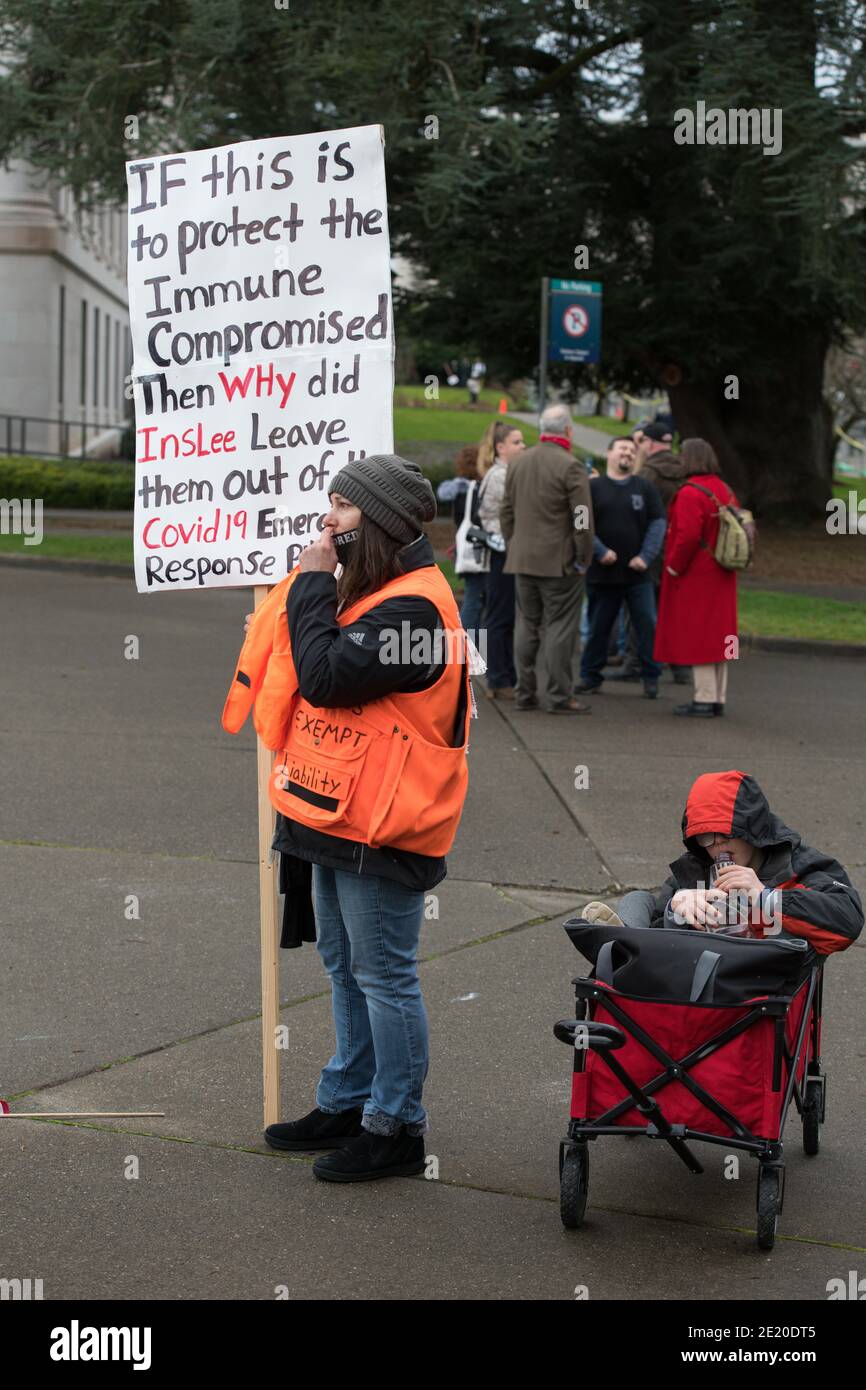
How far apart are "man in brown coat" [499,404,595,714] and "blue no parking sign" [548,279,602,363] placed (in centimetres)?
707

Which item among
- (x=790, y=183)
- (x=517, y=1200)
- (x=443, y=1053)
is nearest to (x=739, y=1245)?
(x=517, y=1200)

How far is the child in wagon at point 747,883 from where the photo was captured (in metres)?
4.22

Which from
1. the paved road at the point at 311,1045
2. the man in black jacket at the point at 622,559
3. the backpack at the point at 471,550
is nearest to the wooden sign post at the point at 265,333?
the paved road at the point at 311,1045

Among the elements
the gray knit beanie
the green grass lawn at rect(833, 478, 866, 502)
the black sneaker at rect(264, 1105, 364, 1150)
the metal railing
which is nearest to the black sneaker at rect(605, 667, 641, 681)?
the black sneaker at rect(264, 1105, 364, 1150)

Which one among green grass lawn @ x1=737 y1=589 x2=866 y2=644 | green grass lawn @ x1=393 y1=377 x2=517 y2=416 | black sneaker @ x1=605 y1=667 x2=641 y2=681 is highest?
green grass lawn @ x1=393 y1=377 x2=517 y2=416

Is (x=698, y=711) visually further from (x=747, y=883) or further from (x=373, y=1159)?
(x=373, y=1159)

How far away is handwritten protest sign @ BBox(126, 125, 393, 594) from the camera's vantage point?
15.4 feet

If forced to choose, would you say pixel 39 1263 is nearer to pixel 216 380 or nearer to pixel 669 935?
→ pixel 669 935

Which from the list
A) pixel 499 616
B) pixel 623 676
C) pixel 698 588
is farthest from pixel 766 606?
pixel 499 616

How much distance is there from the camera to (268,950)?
468 cm

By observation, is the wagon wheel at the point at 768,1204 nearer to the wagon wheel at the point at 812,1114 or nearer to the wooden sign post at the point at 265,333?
the wagon wheel at the point at 812,1114

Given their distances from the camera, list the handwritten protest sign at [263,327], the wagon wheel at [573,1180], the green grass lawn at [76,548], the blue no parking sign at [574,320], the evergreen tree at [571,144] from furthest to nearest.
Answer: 1. the evergreen tree at [571,144]
2. the green grass lawn at [76,548]
3. the blue no parking sign at [574,320]
4. the handwritten protest sign at [263,327]
5. the wagon wheel at [573,1180]

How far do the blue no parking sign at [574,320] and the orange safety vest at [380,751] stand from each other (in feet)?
47.8

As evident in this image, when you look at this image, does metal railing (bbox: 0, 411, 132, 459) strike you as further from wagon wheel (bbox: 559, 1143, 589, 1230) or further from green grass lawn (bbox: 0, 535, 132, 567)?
wagon wheel (bbox: 559, 1143, 589, 1230)
